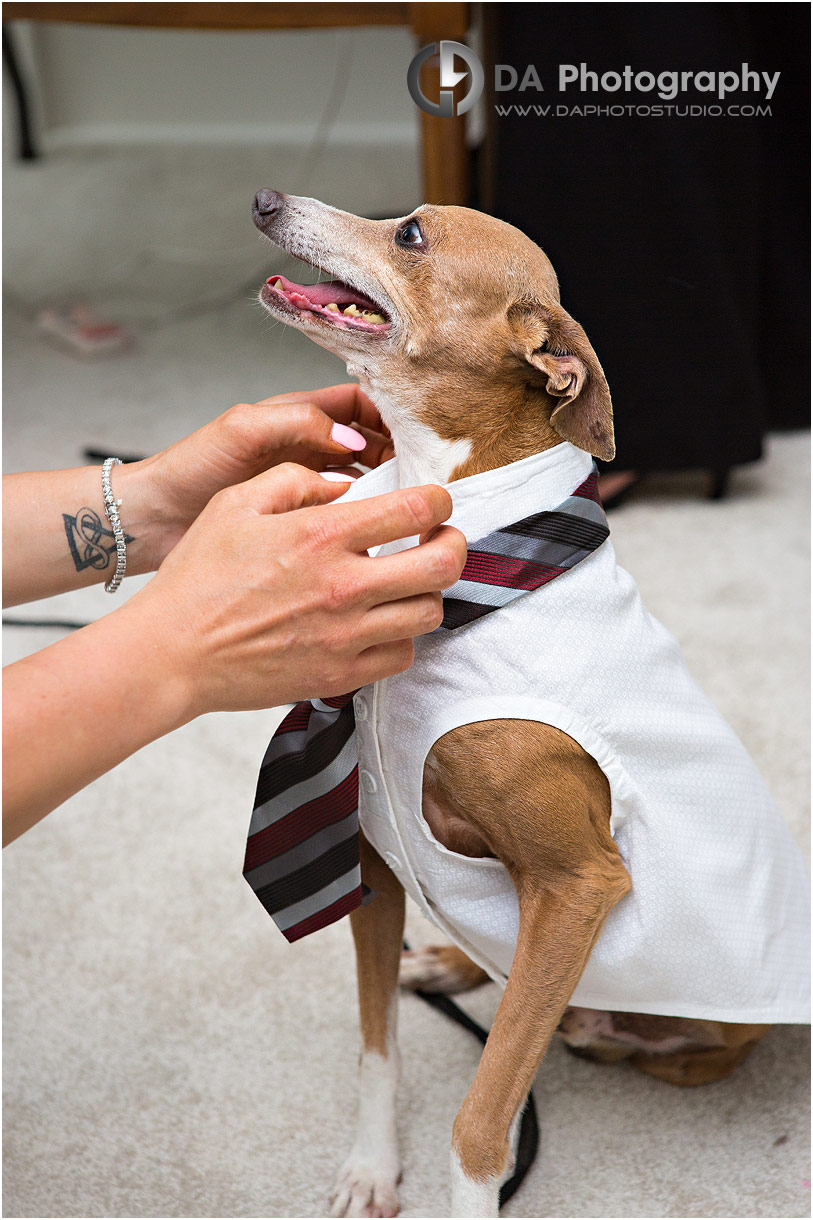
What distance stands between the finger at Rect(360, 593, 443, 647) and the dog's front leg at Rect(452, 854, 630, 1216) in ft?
0.79

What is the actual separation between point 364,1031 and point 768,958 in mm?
390

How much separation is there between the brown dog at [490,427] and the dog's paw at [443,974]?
1.24 feet

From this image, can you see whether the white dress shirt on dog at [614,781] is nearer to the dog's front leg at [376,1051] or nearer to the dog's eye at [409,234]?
the dog's front leg at [376,1051]

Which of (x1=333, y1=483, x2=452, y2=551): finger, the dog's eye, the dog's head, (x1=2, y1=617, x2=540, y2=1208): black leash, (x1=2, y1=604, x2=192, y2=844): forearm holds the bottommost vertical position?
(x1=2, y1=617, x2=540, y2=1208): black leash

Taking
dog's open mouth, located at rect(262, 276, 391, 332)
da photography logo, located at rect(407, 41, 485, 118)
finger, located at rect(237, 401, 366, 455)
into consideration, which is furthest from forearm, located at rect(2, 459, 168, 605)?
da photography logo, located at rect(407, 41, 485, 118)

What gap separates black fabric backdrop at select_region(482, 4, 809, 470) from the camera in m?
2.03

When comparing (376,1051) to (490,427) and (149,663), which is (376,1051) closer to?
(149,663)

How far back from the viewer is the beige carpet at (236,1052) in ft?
3.65

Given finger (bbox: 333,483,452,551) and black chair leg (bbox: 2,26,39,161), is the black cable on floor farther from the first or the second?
black chair leg (bbox: 2,26,39,161)

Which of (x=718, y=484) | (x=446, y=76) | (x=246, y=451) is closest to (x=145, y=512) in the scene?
(x=246, y=451)

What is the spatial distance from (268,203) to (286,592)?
1.23 feet

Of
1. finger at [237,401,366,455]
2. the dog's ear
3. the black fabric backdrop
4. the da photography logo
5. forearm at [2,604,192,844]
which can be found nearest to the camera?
forearm at [2,604,192,844]

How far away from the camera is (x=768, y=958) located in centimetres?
103

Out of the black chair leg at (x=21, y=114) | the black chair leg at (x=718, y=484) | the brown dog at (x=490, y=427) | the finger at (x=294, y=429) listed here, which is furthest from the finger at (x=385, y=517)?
the black chair leg at (x=21, y=114)
